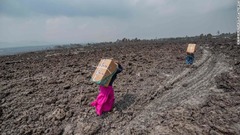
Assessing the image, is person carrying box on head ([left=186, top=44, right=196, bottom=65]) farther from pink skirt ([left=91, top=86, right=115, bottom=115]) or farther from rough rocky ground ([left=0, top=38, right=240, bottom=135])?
pink skirt ([left=91, top=86, right=115, bottom=115])

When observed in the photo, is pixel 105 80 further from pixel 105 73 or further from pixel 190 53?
pixel 190 53

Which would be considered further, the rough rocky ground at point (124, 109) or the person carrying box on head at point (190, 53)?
the person carrying box on head at point (190, 53)

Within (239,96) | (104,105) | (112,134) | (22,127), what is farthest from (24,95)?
(239,96)

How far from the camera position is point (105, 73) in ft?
18.3

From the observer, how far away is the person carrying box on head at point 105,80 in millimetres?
5590

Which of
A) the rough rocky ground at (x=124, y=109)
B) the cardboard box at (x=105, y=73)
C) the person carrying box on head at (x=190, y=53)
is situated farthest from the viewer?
the person carrying box on head at (x=190, y=53)

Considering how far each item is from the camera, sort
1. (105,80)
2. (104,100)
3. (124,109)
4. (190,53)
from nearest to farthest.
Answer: (105,80) < (104,100) < (124,109) < (190,53)

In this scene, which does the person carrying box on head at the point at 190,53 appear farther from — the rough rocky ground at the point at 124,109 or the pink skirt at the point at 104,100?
the pink skirt at the point at 104,100

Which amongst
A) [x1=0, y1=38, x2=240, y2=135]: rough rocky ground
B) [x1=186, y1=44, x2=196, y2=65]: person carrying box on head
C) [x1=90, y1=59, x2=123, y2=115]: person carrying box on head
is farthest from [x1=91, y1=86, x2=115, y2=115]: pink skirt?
[x1=186, y1=44, x2=196, y2=65]: person carrying box on head

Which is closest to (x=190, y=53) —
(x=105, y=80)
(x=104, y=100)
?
(x=104, y=100)

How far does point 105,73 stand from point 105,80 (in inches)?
7.6

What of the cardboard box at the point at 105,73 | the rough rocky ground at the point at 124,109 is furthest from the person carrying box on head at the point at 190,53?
the cardboard box at the point at 105,73

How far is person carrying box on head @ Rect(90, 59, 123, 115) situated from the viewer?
18.3 ft

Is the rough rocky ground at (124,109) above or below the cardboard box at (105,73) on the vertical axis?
below
